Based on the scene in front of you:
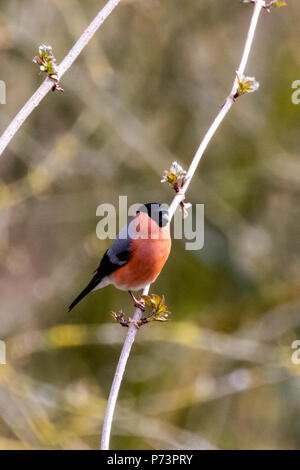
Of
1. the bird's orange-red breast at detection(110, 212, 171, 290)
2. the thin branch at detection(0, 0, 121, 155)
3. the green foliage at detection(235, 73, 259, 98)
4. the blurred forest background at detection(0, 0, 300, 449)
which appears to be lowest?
the thin branch at detection(0, 0, 121, 155)

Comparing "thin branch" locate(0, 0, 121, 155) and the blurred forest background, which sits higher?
the blurred forest background

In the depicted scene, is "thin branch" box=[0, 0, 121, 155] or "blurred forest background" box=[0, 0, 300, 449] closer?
"thin branch" box=[0, 0, 121, 155]

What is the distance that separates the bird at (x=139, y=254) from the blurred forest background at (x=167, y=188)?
47.7 inches

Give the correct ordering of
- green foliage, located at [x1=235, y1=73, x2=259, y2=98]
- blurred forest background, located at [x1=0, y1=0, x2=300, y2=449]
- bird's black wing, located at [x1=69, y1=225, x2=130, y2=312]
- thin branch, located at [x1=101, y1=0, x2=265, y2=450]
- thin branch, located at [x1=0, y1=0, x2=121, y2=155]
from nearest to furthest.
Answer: thin branch, located at [x1=0, y1=0, x2=121, y2=155] < thin branch, located at [x1=101, y1=0, x2=265, y2=450] < green foliage, located at [x1=235, y1=73, x2=259, y2=98] < bird's black wing, located at [x1=69, y1=225, x2=130, y2=312] < blurred forest background, located at [x1=0, y1=0, x2=300, y2=449]

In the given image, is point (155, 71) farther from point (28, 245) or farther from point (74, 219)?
point (28, 245)

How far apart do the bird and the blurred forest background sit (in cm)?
121

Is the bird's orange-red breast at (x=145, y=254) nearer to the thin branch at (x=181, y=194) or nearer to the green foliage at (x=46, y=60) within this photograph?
the thin branch at (x=181, y=194)

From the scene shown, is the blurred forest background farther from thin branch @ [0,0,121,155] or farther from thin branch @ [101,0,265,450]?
thin branch @ [0,0,121,155]

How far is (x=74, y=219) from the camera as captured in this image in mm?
7457

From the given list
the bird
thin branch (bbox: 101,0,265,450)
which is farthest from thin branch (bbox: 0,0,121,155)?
the bird

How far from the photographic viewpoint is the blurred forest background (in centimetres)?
675
